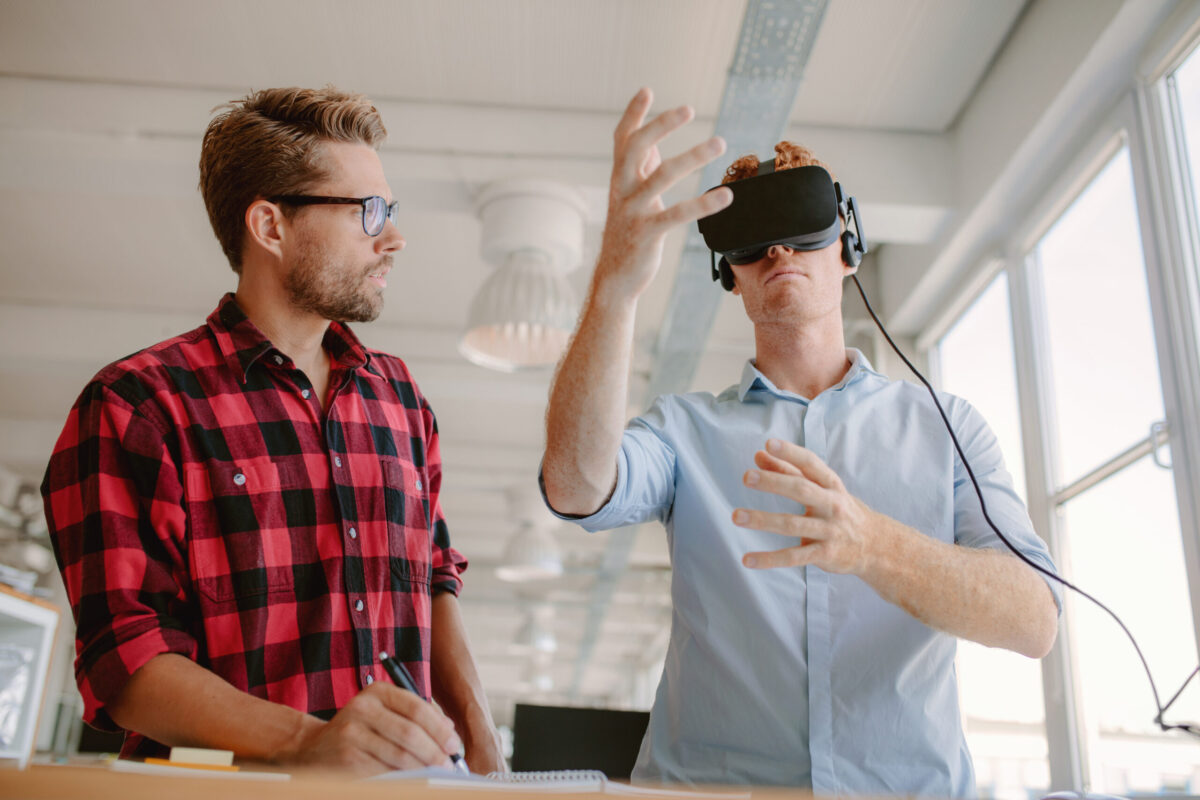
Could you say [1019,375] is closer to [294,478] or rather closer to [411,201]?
[411,201]

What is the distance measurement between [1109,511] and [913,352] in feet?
6.55

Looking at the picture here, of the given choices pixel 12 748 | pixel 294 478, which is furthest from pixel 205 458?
pixel 12 748

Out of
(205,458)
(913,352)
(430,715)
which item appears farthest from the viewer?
(913,352)

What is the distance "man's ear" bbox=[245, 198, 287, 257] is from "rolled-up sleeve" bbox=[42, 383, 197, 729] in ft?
1.40

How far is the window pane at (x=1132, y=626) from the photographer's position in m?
3.07

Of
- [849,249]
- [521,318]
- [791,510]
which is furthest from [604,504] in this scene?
[521,318]

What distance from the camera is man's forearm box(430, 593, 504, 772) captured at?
1520 millimetres

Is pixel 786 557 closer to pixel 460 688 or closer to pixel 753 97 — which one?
pixel 460 688

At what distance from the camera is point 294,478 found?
1.45m

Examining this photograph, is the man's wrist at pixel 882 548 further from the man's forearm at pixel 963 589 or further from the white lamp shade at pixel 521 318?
the white lamp shade at pixel 521 318

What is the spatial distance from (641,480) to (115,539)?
0.71 meters

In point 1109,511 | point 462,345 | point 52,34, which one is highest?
point 52,34

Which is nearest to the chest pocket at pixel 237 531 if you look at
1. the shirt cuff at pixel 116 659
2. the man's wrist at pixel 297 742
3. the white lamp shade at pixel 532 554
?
the shirt cuff at pixel 116 659

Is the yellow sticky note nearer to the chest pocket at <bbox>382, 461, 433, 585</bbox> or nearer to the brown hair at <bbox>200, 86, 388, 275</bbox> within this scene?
the chest pocket at <bbox>382, 461, 433, 585</bbox>
